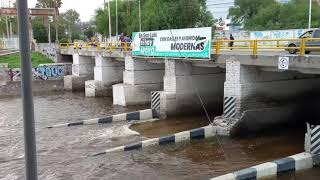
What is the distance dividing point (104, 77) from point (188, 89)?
505 inches

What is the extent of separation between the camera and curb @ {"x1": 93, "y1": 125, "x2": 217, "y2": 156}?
17625mm

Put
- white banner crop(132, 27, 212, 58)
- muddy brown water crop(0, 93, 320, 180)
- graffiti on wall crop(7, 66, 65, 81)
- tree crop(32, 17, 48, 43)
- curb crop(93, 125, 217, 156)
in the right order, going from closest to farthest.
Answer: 1. muddy brown water crop(0, 93, 320, 180)
2. curb crop(93, 125, 217, 156)
3. white banner crop(132, 27, 212, 58)
4. graffiti on wall crop(7, 66, 65, 81)
5. tree crop(32, 17, 48, 43)

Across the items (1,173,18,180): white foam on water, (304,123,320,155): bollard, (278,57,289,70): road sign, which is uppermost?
(278,57,289,70): road sign

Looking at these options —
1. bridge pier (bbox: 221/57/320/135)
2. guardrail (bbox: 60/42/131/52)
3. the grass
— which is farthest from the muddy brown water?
the grass

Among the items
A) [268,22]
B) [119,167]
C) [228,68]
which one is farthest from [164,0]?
[119,167]

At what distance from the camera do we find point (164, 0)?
62406 millimetres

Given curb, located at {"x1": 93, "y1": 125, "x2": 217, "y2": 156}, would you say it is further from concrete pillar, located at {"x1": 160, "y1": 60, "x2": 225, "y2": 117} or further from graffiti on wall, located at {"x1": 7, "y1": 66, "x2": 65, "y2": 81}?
graffiti on wall, located at {"x1": 7, "y1": 66, "x2": 65, "y2": 81}

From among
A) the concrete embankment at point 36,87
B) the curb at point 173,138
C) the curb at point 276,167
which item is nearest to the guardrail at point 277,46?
the curb at point 173,138

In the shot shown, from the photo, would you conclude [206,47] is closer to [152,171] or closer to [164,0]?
[152,171]

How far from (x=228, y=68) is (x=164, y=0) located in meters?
44.0

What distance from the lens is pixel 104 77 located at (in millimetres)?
36219

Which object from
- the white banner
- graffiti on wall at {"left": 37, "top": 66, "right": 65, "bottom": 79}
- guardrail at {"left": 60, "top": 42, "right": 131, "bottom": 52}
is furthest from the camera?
graffiti on wall at {"left": 37, "top": 66, "right": 65, "bottom": 79}

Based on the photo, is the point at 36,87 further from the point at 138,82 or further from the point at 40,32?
the point at 40,32

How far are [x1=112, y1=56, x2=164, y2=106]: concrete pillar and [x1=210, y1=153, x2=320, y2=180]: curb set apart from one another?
1726 cm
